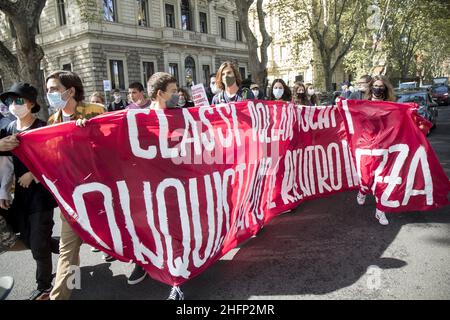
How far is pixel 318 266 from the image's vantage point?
141 inches

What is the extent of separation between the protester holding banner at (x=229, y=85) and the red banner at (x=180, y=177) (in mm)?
691

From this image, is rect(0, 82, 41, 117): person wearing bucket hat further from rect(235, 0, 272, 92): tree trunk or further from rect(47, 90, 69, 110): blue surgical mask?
rect(235, 0, 272, 92): tree trunk

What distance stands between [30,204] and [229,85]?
9.08 ft

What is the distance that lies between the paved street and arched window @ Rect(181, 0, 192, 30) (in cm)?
3309

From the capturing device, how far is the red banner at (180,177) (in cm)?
296

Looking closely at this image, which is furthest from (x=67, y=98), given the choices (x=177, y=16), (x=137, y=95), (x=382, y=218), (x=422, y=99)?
(x=177, y=16)

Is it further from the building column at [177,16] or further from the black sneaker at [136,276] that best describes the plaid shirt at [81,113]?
the building column at [177,16]

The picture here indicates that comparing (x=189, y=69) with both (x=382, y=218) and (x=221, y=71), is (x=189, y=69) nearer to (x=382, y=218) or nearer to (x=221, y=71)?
(x=221, y=71)

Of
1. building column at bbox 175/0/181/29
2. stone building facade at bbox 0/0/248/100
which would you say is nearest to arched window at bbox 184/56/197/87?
stone building facade at bbox 0/0/248/100

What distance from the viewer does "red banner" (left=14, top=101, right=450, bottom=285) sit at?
296 cm

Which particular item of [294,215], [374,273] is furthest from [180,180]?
[294,215]

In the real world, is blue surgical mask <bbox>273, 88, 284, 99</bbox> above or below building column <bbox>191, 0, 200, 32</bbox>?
below

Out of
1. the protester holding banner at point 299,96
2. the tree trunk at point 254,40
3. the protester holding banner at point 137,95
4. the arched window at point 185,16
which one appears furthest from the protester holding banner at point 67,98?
the arched window at point 185,16
